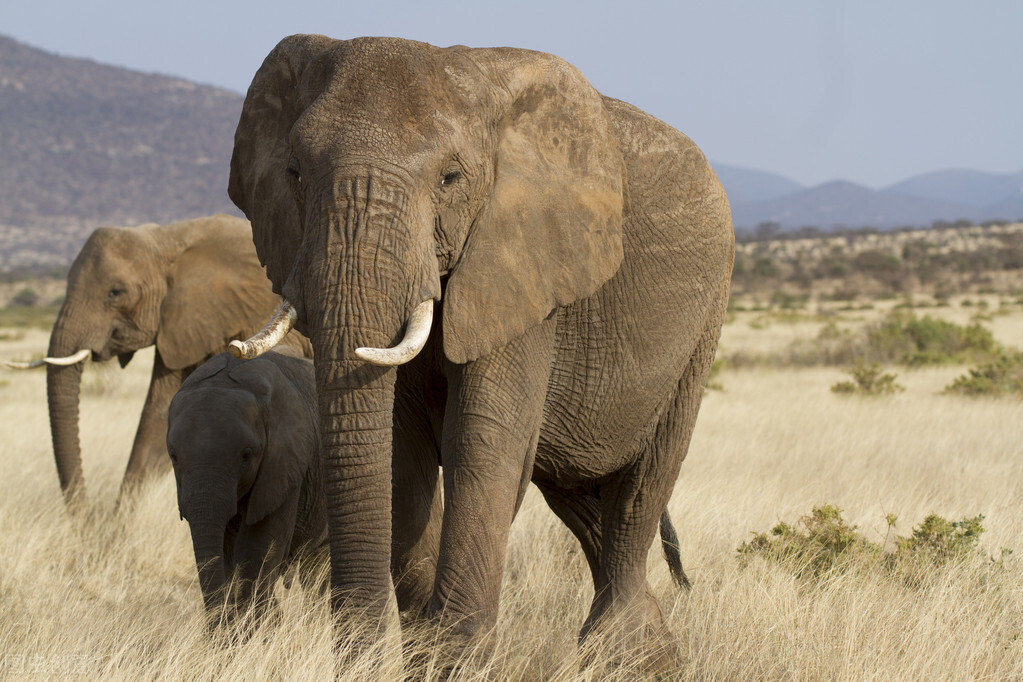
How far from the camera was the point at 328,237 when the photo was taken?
3.12 m

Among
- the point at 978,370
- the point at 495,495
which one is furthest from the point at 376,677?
the point at 978,370

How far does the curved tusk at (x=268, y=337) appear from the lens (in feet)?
9.69

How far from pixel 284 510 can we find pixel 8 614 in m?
1.24

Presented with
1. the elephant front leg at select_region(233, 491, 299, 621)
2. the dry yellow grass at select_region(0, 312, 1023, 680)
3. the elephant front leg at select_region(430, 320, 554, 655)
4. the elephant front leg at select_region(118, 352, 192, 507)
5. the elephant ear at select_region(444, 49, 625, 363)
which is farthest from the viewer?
the elephant front leg at select_region(118, 352, 192, 507)

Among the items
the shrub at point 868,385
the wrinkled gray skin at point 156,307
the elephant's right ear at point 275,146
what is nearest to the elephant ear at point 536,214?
the elephant's right ear at point 275,146


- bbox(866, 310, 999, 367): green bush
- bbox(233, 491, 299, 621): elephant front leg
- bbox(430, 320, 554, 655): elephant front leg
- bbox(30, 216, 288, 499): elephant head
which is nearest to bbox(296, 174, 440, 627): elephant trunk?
bbox(430, 320, 554, 655): elephant front leg

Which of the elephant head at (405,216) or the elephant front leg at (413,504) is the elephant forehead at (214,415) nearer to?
the elephant front leg at (413,504)

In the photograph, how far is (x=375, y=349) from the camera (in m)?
2.96

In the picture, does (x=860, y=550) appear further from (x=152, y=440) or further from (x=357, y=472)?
(x=152, y=440)

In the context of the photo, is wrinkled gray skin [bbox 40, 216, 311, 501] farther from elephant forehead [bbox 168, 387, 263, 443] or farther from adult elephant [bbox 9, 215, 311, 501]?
elephant forehead [bbox 168, 387, 263, 443]

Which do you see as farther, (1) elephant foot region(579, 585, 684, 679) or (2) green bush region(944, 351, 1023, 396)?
(2) green bush region(944, 351, 1023, 396)

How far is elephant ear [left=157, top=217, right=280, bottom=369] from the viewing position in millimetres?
8094

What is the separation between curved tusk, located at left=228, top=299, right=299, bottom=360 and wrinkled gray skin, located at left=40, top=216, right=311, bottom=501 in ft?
15.2

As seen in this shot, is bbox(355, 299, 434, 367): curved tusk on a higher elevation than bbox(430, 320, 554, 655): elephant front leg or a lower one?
higher
